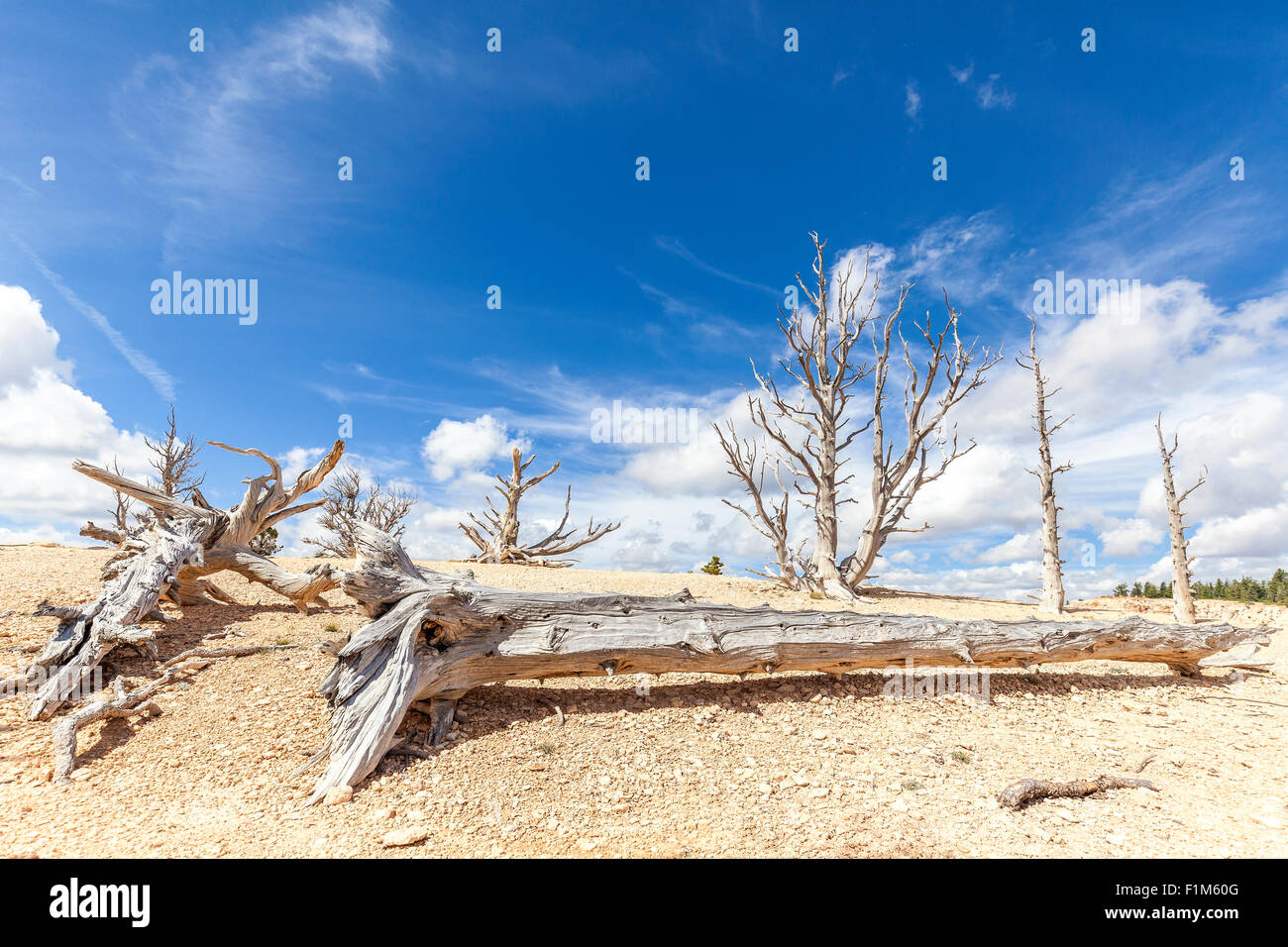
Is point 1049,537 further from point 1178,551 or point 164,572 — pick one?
point 164,572

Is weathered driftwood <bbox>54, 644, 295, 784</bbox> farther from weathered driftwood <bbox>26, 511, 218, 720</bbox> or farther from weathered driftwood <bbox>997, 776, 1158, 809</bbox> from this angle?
weathered driftwood <bbox>997, 776, 1158, 809</bbox>

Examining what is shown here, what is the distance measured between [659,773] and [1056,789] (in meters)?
2.92

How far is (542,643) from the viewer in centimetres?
521

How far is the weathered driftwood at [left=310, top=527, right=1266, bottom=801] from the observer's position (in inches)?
177

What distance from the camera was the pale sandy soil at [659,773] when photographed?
3.55 m

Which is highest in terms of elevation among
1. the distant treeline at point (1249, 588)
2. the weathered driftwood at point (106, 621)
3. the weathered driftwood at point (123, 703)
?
the weathered driftwood at point (106, 621)

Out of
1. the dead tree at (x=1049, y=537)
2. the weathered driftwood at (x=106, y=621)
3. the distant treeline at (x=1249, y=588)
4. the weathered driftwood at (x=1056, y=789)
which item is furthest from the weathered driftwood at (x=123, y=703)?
the distant treeline at (x=1249, y=588)

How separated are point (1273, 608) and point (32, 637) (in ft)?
80.3

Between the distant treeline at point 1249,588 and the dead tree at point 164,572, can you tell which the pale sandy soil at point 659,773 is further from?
the distant treeline at point 1249,588

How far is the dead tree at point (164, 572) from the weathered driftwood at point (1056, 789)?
634 centimetres
